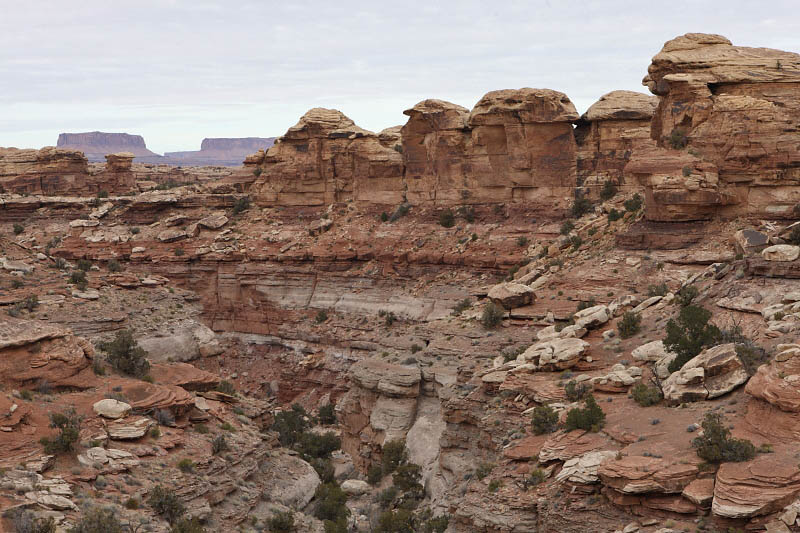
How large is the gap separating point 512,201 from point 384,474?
2573 centimetres

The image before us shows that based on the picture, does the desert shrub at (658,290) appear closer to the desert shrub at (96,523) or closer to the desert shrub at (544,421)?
the desert shrub at (544,421)

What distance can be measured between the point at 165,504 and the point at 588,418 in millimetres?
12788

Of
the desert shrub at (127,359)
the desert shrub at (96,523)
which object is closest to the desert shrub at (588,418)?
the desert shrub at (96,523)

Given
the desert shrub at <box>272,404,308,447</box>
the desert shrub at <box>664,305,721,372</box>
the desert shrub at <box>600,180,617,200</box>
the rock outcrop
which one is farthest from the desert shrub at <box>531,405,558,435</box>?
the rock outcrop

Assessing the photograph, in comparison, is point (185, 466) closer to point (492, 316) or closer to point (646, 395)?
point (646, 395)

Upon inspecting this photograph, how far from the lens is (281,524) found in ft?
87.0

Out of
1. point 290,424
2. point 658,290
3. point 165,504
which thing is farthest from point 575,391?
point 290,424

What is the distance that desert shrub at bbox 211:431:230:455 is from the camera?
28.0 m

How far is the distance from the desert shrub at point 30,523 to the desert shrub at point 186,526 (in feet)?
12.3

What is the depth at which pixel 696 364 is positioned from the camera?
2455 centimetres

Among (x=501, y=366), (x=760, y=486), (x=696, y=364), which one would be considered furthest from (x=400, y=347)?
(x=760, y=486)

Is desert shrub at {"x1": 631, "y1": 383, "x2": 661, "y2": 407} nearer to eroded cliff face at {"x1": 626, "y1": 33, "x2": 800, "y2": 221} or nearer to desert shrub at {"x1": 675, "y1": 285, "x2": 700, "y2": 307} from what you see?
desert shrub at {"x1": 675, "y1": 285, "x2": 700, "y2": 307}

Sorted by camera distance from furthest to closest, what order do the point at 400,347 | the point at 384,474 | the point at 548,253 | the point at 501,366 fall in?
the point at 548,253, the point at 400,347, the point at 384,474, the point at 501,366

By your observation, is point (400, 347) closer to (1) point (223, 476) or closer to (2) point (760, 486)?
(1) point (223, 476)
